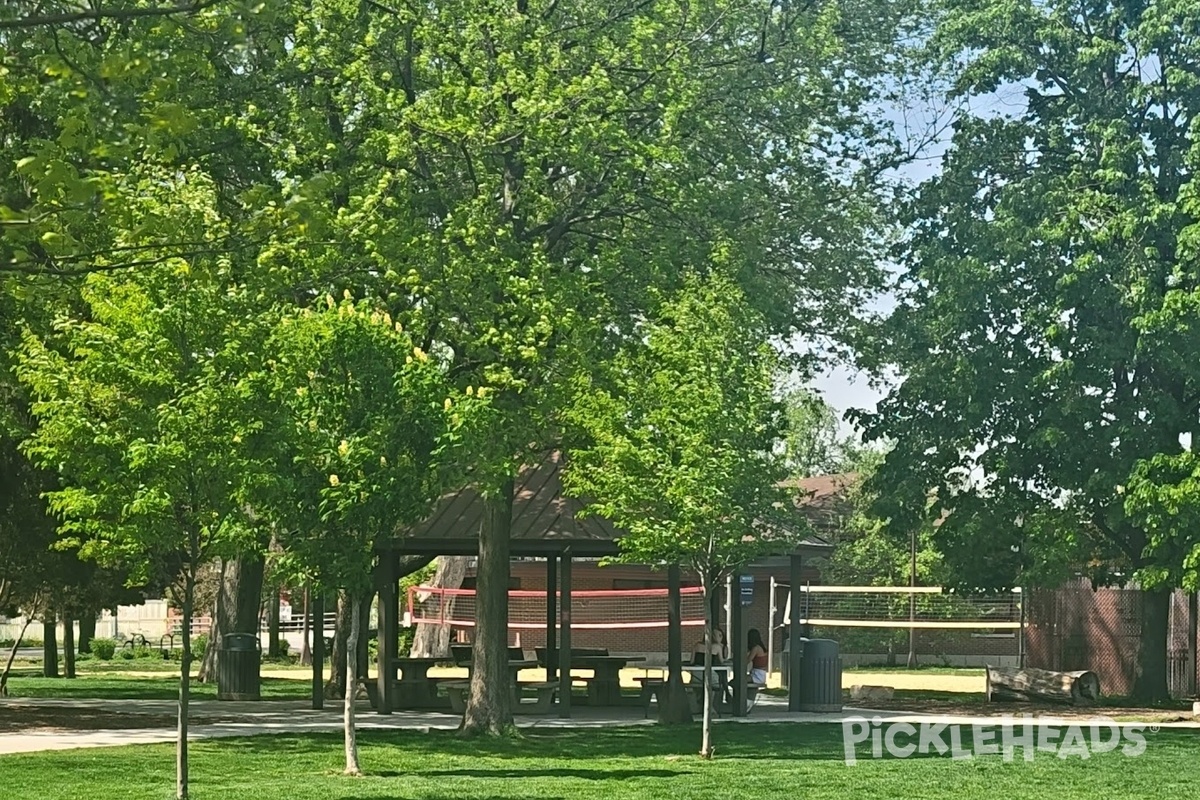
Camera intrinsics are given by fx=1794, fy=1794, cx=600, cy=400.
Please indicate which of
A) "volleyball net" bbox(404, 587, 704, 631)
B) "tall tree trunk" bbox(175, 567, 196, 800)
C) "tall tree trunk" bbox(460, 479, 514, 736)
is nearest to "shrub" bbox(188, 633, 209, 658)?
"volleyball net" bbox(404, 587, 704, 631)

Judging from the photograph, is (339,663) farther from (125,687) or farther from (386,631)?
(125,687)

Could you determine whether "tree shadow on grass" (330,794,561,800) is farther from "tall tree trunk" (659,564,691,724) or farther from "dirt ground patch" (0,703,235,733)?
"tall tree trunk" (659,564,691,724)

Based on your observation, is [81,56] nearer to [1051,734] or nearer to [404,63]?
[404,63]

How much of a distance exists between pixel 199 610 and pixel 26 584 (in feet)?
83.9

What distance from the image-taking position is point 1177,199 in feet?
96.0

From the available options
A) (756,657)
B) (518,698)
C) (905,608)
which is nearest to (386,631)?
(518,698)

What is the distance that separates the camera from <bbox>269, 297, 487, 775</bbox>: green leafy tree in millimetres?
16766

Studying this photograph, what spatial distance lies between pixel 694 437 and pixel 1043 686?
43.4 feet

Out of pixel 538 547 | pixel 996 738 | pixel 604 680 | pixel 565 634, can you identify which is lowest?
pixel 996 738

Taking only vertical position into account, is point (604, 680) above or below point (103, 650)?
below

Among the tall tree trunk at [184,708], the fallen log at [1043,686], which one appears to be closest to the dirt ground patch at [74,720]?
the tall tree trunk at [184,708]

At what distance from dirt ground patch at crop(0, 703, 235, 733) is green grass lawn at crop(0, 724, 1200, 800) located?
124 inches

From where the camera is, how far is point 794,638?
1082 inches

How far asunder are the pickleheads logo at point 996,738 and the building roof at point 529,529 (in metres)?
3.08
